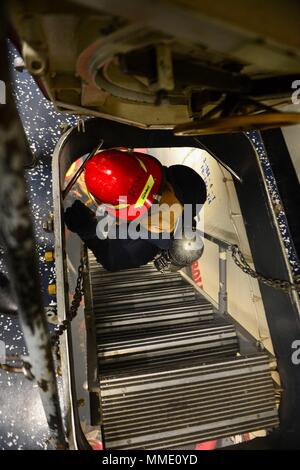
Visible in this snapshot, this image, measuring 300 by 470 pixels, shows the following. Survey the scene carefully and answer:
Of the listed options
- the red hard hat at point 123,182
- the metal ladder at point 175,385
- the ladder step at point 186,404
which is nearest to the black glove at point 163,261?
the metal ladder at point 175,385

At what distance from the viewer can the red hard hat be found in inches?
92.2

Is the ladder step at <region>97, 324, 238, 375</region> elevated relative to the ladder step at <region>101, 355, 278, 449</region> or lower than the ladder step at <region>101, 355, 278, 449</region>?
elevated

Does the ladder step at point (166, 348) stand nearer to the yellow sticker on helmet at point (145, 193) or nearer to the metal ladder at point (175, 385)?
the metal ladder at point (175, 385)

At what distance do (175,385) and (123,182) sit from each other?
1.42 metres

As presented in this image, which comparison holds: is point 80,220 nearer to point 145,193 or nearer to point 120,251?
point 120,251

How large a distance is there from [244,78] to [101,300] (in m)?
2.70

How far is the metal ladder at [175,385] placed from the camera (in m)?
2.14

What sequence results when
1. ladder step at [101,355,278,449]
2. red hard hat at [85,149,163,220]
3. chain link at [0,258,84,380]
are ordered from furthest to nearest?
red hard hat at [85,149,163,220] → ladder step at [101,355,278,449] → chain link at [0,258,84,380]

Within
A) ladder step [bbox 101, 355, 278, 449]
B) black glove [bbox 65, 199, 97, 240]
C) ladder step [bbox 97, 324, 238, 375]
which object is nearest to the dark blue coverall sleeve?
black glove [bbox 65, 199, 97, 240]

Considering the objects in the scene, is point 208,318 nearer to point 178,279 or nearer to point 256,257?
point 256,257

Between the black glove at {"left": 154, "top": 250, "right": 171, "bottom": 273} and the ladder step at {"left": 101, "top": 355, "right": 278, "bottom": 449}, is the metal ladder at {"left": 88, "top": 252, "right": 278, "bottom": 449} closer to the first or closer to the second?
the ladder step at {"left": 101, "top": 355, "right": 278, "bottom": 449}

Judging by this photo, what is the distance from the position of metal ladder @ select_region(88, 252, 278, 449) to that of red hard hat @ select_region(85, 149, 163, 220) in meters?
1.13

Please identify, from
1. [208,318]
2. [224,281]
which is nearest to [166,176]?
[224,281]
